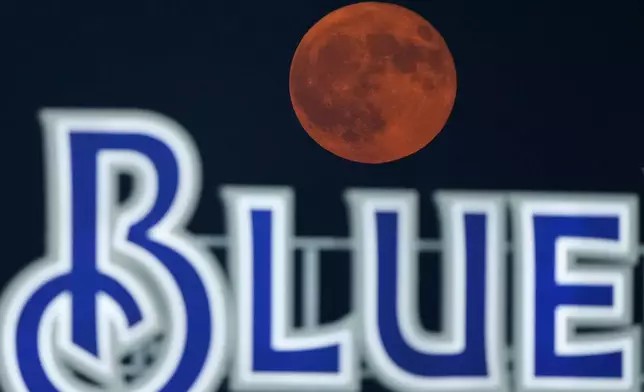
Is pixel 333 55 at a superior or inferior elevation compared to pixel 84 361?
superior

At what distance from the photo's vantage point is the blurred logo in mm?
1080

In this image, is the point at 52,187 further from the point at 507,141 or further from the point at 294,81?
the point at 507,141

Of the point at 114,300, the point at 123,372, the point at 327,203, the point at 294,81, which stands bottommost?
the point at 123,372

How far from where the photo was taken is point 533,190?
42.5 inches

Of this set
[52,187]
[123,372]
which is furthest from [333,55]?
[123,372]

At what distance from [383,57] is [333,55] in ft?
0.26

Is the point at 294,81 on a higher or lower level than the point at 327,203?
higher

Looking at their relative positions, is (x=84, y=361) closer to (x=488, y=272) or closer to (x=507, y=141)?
(x=488, y=272)

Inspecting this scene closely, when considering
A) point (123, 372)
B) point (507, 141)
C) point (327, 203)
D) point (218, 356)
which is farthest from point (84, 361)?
point (507, 141)

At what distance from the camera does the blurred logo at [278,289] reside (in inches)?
42.5

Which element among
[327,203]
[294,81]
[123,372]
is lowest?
[123,372]

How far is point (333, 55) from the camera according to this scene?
1059 mm

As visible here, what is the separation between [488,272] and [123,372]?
2.05ft

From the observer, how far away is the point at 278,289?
110 cm
